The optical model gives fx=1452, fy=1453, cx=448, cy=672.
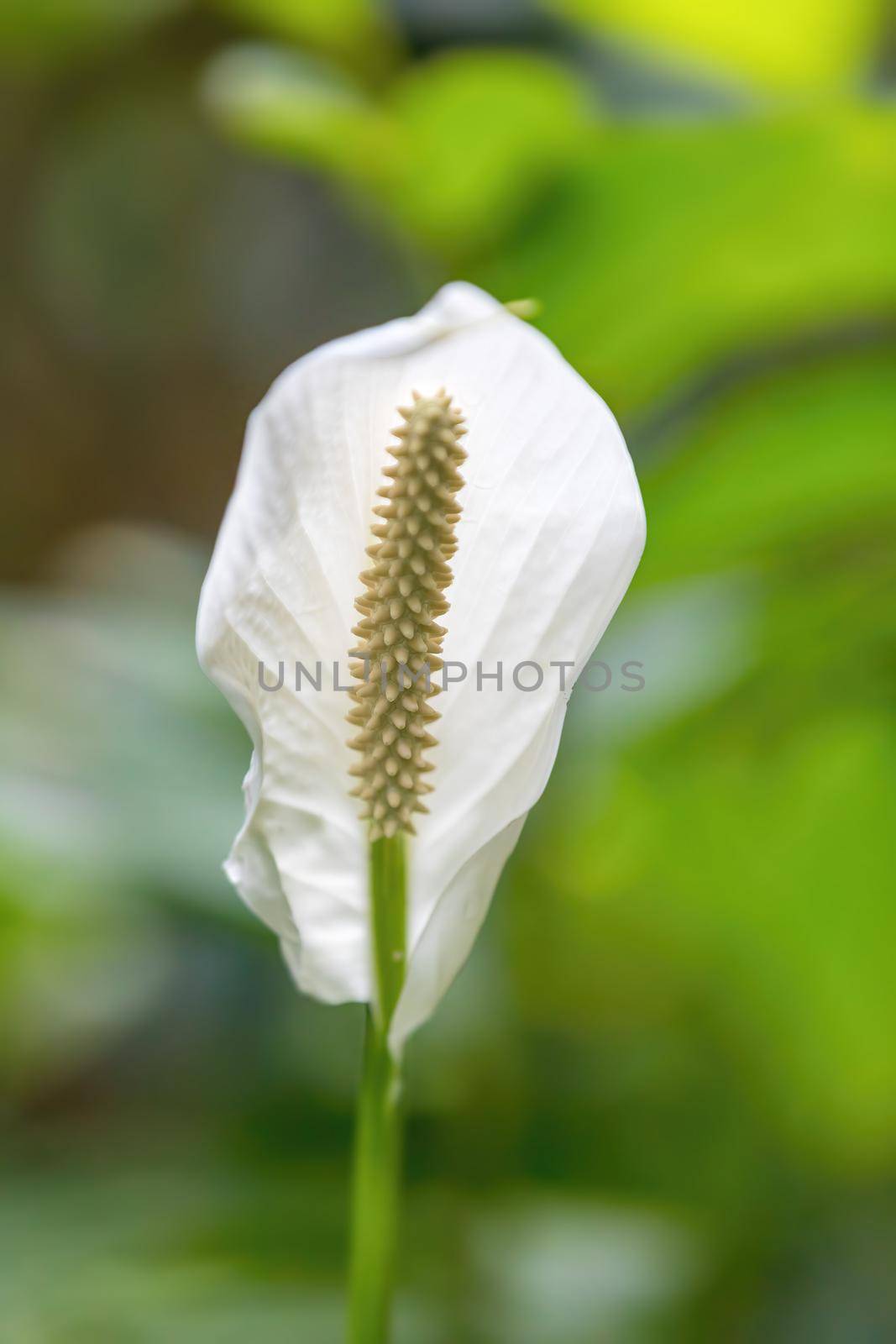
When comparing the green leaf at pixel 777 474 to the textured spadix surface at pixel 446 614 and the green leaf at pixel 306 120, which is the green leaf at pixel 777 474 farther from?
the textured spadix surface at pixel 446 614

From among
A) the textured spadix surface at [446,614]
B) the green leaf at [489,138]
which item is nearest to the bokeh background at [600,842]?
the green leaf at [489,138]

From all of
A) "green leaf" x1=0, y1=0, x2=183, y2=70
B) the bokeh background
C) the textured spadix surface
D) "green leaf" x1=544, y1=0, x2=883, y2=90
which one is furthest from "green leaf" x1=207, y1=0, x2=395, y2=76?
the textured spadix surface

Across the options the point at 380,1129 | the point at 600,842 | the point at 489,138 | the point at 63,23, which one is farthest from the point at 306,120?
the point at 63,23

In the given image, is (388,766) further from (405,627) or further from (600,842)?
(600,842)

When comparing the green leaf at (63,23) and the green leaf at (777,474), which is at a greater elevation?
the green leaf at (63,23)

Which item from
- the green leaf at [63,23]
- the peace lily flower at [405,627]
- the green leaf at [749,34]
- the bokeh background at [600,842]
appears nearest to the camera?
the peace lily flower at [405,627]

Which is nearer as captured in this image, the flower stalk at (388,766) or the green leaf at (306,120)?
the flower stalk at (388,766)

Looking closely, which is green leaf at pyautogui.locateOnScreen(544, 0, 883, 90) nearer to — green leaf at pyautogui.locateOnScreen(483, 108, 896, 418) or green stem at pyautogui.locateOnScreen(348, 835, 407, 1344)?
green leaf at pyautogui.locateOnScreen(483, 108, 896, 418)
